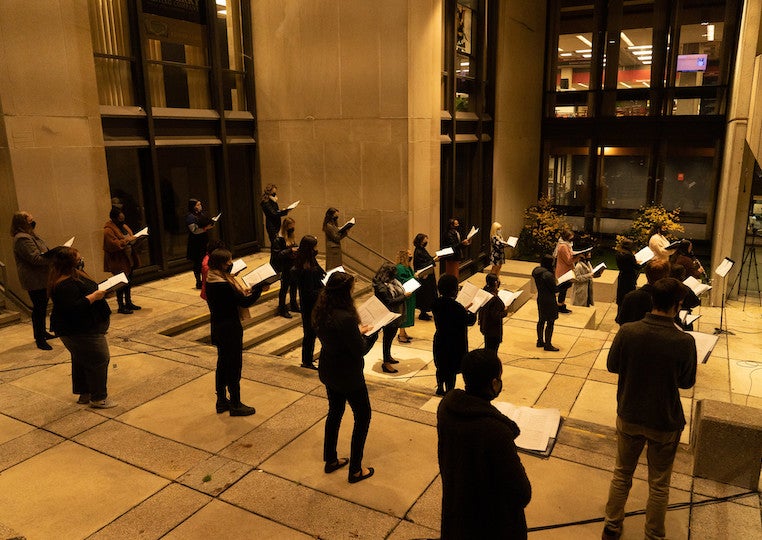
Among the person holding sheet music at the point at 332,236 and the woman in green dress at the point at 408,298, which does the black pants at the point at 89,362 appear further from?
the person holding sheet music at the point at 332,236

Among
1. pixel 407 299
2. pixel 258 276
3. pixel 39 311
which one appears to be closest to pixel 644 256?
pixel 407 299

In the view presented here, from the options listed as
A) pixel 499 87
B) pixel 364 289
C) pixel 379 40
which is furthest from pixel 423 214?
pixel 499 87

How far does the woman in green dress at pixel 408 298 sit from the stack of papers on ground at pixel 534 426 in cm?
339

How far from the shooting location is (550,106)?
20.7 meters

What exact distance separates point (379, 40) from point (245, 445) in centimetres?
992

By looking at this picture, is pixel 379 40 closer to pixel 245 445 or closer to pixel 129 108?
pixel 129 108

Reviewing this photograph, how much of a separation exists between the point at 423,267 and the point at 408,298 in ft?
4.73

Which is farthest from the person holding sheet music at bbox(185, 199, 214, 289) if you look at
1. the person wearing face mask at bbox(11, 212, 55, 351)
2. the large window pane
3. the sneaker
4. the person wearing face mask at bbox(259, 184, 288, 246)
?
the large window pane

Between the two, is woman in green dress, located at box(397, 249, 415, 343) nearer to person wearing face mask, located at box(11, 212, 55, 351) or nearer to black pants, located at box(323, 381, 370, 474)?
black pants, located at box(323, 381, 370, 474)

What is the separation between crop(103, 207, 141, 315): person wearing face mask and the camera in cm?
968

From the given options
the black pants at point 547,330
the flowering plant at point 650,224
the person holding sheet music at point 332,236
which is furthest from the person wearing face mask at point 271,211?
the flowering plant at point 650,224

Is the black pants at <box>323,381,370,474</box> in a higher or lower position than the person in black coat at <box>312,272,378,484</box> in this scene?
lower

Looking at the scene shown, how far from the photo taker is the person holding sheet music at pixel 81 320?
5.85 meters

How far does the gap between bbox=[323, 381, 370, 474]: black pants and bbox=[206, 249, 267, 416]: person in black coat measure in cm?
158
